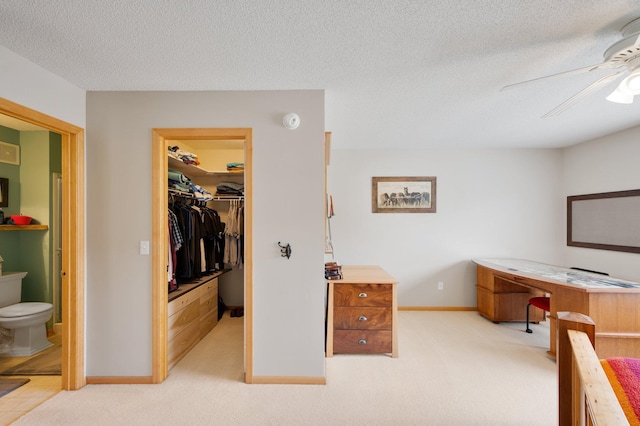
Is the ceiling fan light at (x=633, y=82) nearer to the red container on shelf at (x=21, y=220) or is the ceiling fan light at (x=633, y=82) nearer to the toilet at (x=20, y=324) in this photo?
the toilet at (x=20, y=324)

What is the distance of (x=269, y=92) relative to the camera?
2.48 metres

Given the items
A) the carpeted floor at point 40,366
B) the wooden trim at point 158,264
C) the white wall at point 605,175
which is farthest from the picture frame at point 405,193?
the carpeted floor at point 40,366

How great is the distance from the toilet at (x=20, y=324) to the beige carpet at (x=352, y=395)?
107 centimetres

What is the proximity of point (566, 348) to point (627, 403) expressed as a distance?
0.81 feet

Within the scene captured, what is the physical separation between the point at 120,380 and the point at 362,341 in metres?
2.13

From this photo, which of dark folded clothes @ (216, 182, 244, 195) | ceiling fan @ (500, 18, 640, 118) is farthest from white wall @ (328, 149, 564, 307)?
ceiling fan @ (500, 18, 640, 118)

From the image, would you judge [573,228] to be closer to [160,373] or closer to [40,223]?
[160,373]

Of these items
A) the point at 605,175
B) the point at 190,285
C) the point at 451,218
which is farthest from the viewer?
the point at 451,218

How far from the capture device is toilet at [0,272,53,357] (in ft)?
9.32

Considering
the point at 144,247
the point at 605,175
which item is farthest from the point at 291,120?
the point at 605,175

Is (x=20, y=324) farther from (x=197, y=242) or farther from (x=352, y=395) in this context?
(x=352, y=395)

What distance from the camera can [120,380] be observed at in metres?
2.46

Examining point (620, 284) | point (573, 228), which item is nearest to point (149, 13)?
point (620, 284)

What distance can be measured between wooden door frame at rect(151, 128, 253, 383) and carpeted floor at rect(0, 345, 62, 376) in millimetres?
1030
